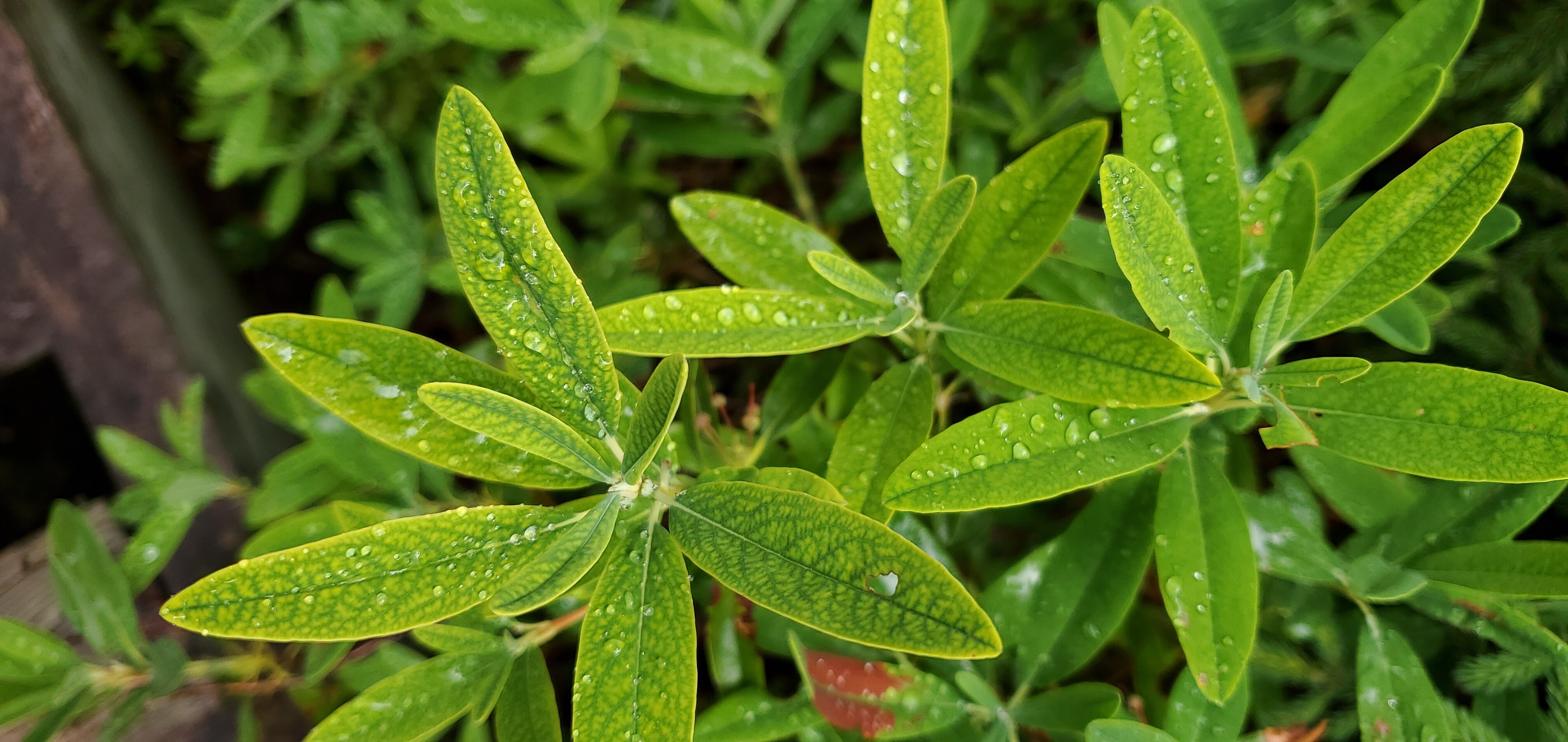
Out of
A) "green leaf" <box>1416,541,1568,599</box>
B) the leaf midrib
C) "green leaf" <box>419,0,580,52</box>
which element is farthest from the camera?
"green leaf" <box>419,0,580,52</box>

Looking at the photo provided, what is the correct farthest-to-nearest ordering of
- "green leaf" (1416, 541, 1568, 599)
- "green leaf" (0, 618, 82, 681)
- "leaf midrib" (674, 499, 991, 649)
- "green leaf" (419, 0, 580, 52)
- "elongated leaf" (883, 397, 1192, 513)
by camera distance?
"green leaf" (419, 0, 580, 52) < "green leaf" (0, 618, 82, 681) < "green leaf" (1416, 541, 1568, 599) < "elongated leaf" (883, 397, 1192, 513) < "leaf midrib" (674, 499, 991, 649)

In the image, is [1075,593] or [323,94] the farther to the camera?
[323,94]

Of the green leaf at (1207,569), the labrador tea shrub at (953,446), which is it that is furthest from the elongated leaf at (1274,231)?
the green leaf at (1207,569)

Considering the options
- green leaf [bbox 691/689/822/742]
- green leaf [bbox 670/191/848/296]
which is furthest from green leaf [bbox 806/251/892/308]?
green leaf [bbox 691/689/822/742]

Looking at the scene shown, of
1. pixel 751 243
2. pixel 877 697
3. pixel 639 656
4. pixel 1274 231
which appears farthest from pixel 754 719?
pixel 1274 231

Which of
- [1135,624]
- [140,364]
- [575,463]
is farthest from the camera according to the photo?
[140,364]

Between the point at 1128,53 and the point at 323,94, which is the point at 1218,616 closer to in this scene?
the point at 1128,53

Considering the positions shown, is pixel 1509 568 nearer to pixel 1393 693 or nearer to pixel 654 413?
pixel 1393 693

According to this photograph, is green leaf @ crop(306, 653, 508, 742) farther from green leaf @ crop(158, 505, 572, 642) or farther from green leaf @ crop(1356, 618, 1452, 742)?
green leaf @ crop(1356, 618, 1452, 742)

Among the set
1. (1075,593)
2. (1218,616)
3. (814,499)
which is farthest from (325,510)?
(1218,616)
